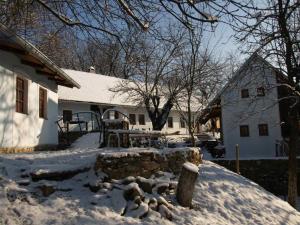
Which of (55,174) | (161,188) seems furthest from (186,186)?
(55,174)

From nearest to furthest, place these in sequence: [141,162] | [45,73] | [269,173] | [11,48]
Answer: [141,162] → [11,48] → [45,73] → [269,173]

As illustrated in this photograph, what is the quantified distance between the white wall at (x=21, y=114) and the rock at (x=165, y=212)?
5.92 metres

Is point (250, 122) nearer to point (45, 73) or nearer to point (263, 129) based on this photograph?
point (263, 129)

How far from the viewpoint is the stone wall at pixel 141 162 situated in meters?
7.38

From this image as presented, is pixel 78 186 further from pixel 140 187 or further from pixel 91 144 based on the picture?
pixel 91 144

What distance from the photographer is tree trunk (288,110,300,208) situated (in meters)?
13.3

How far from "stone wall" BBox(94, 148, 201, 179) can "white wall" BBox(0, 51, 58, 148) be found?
481cm

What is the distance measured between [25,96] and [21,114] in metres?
0.79

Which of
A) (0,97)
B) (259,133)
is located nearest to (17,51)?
(0,97)

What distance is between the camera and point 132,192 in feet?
22.6

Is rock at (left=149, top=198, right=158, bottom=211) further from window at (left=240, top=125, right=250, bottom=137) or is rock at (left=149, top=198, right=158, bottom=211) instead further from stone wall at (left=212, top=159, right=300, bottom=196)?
window at (left=240, top=125, right=250, bottom=137)

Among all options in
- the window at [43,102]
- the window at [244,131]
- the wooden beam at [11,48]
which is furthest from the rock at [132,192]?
the window at [244,131]

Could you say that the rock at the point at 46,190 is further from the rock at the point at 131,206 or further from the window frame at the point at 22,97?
the window frame at the point at 22,97

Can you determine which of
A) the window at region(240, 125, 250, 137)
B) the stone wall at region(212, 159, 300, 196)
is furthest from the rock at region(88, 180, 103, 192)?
the window at region(240, 125, 250, 137)
